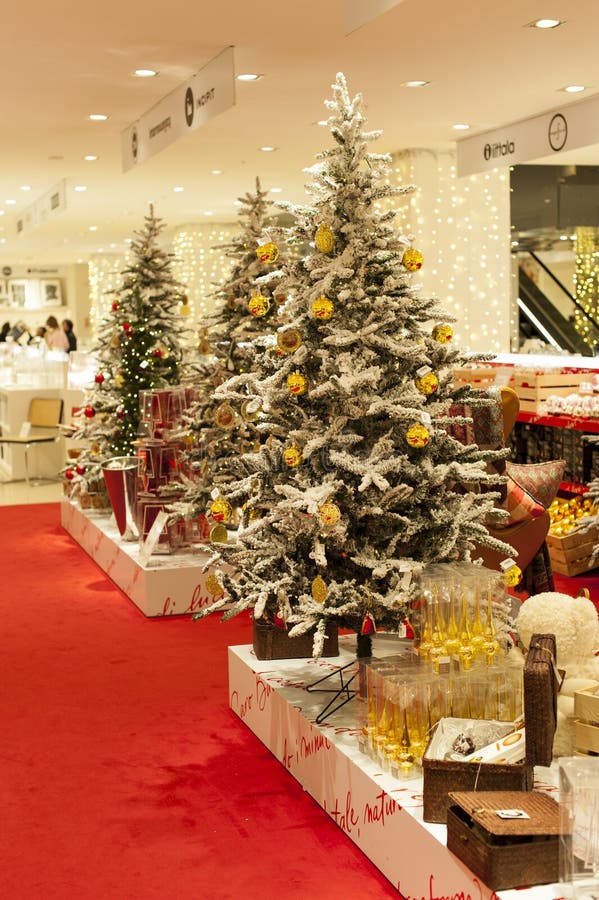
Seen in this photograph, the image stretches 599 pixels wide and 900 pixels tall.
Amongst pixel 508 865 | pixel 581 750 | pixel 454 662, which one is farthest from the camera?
pixel 454 662

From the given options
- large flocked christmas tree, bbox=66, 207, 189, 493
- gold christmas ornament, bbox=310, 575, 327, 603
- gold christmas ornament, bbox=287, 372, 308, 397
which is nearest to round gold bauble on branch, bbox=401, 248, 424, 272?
gold christmas ornament, bbox=287, 372, 308, 397

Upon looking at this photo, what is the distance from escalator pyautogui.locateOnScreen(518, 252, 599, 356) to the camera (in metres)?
15.1

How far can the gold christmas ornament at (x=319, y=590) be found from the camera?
384 cm

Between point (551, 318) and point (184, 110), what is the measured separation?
8524 millimetres

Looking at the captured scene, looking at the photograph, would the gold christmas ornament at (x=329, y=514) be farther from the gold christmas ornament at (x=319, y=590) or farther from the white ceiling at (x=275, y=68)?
the white ceiling at (x=275, y=68)

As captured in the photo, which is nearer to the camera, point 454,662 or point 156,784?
point 454,662

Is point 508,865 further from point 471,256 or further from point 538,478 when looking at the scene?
point 471,256

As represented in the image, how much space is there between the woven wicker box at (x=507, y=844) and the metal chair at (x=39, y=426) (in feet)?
30.6

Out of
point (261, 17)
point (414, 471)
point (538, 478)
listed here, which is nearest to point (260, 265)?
point (261, 17)

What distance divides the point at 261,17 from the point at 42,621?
148 inches

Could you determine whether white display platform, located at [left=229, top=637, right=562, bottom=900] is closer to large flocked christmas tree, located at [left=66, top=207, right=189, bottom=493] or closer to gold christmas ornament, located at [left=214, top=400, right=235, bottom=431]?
gold christmas ornament, located at [left=214, top=400, right=235, bottom=431]

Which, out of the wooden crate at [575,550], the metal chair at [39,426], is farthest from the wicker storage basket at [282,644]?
the metal chair at [39,426]

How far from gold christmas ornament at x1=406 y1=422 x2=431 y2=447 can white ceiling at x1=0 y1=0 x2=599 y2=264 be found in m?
2.83

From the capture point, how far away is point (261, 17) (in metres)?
6.21
